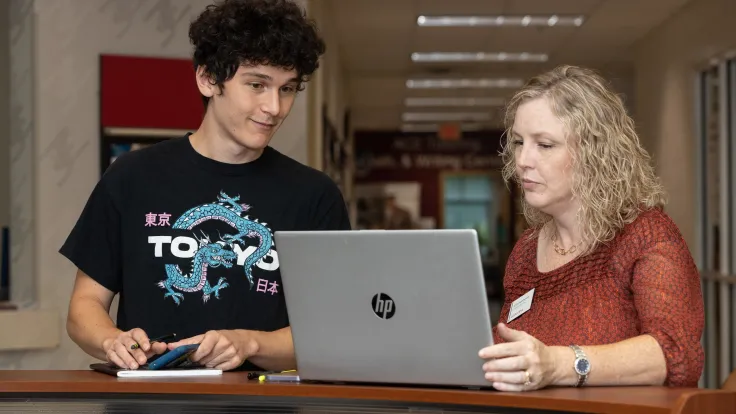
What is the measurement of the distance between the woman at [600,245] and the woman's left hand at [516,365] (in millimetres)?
199

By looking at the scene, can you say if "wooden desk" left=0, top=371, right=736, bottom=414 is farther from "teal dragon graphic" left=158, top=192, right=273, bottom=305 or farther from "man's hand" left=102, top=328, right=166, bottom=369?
"teal dragon graphic" left=158, top=192, right=273, bottom=305

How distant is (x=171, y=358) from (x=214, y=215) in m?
0.54

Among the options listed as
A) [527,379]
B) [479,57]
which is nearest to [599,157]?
[527,379]

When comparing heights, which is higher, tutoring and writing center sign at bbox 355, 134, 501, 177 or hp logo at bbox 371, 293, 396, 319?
tutoring and writing center sign at bbox 355, 134, 501, 177

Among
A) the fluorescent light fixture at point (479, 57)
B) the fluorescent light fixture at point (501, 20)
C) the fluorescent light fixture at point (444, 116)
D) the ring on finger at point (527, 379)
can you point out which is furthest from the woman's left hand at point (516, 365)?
the fluorescent light fixture at point (444, 116)

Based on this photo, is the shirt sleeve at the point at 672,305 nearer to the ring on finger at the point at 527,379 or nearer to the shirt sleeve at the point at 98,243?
the ring on finger at the point at 527,379

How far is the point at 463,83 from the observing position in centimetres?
1298

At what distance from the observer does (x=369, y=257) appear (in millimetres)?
1785

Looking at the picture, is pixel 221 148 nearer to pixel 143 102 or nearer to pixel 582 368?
pixel 582 368

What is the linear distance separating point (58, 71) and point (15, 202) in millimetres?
720

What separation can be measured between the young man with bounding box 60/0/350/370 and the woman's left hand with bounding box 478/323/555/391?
2.57 ft

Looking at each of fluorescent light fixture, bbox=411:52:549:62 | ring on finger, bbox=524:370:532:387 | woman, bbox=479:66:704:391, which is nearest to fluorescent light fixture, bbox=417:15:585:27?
fluorescent light fixture, bbox=411:52:549:62

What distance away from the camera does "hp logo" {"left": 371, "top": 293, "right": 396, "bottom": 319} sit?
5.89 feet

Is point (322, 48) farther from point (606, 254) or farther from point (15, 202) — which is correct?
point (15, 202)
